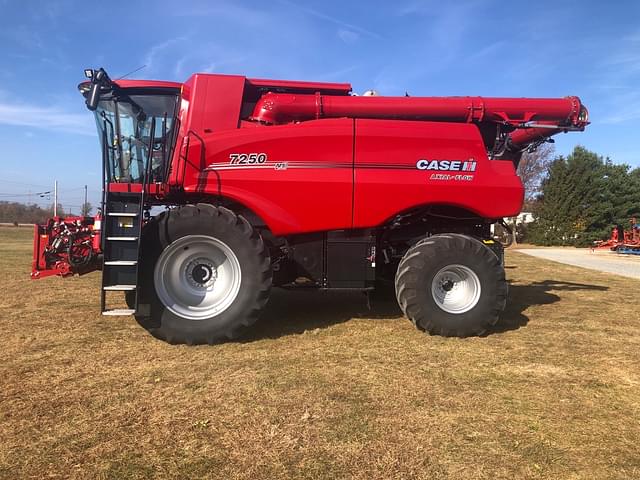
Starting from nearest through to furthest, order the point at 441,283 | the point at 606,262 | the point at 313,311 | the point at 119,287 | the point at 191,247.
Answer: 1. the point at 119,287
2. the point at 191,247
3. the point at 441,283
4. the point at 313,311
5. the point at 606,262

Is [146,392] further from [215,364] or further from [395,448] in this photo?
[395,448]

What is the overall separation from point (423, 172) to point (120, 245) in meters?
3.53

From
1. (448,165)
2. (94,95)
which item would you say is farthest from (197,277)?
(448,165)

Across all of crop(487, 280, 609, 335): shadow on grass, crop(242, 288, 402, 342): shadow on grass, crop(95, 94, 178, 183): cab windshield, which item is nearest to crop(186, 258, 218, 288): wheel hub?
crop(242, 288, 402, 342): shadow on grass

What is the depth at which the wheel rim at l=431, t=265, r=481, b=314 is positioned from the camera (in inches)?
225

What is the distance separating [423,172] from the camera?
5723mm

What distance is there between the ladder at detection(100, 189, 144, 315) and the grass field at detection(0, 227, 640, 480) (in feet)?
2.04

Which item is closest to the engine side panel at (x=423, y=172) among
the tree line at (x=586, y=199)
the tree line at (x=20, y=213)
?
the tree line at (x=586, y=199)

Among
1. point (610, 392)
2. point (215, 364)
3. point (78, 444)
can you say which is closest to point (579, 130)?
point (610, 392)

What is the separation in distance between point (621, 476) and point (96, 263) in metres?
6.96

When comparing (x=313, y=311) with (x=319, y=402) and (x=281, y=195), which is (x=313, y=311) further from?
(x=319, y=402)

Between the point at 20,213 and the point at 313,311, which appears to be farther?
the point at 20,213

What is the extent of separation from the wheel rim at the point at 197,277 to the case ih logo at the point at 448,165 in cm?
247

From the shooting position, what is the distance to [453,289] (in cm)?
587
